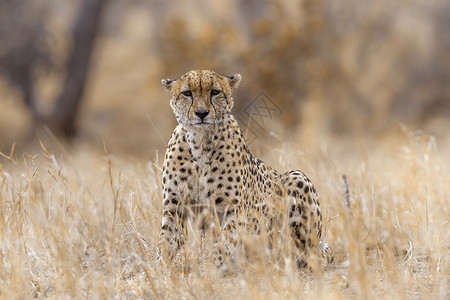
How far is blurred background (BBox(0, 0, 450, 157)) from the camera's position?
9789mm

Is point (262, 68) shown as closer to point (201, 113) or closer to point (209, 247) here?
point (201, 113)

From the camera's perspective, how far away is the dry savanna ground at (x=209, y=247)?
2.59 meters

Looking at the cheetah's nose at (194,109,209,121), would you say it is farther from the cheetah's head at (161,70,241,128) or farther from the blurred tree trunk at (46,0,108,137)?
the blurred tree trunk at (46,0,108,137)

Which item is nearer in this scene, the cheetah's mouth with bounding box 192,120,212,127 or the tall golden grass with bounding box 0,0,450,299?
the tall golden grass with bounding box 0,0,450,299

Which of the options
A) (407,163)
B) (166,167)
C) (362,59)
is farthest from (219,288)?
(362,59)

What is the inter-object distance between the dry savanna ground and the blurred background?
15.2ft

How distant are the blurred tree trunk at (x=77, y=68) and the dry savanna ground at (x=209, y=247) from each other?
6295mm

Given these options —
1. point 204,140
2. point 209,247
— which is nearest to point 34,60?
point 204,140

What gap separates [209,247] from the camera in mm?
3039

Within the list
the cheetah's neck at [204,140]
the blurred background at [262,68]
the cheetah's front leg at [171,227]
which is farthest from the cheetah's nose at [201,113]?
the blurred background at [262,68]

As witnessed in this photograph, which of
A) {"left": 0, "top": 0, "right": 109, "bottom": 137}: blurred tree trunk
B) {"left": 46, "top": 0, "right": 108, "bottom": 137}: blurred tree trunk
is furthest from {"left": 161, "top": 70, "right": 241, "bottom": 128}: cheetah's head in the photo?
{"left": 0, "top": 0, "right": 109, "bottom": 137}: blurred tree trunk

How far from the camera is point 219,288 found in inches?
105

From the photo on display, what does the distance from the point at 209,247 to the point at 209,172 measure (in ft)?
1.25

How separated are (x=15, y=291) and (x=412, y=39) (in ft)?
35.8
